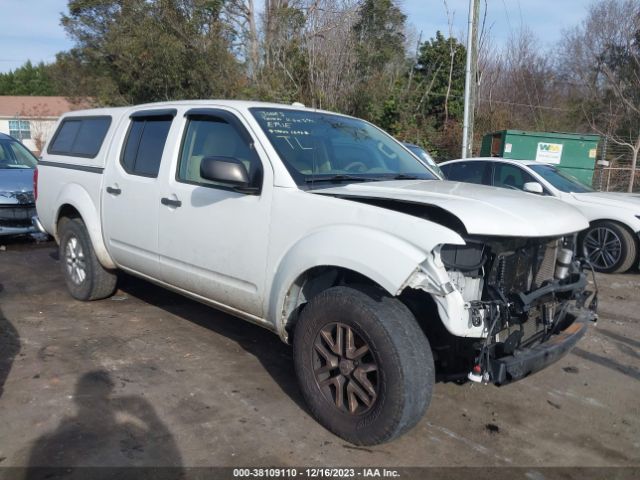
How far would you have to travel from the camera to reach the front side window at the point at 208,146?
12.9 feet

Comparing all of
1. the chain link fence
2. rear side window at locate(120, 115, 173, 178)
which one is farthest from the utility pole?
rear side window at locate(120, 115, 173, 178)

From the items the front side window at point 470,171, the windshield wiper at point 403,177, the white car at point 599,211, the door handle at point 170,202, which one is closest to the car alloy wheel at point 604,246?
the white car at point 599,211

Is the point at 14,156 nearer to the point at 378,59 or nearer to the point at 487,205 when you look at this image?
the point at 487,205

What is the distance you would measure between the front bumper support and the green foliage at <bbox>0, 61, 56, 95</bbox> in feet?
203

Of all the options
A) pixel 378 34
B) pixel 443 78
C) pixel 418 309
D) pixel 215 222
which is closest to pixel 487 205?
pixel 418 309

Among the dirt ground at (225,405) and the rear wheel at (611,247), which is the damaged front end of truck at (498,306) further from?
the rear wheel at (611,247)

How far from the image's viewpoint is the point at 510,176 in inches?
338

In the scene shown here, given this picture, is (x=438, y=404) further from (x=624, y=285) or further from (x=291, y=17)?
(x=291, y=17)

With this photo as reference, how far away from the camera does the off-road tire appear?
5379 millimetres

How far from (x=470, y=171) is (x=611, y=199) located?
2.16 metres

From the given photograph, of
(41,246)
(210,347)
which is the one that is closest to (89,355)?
(210,347)

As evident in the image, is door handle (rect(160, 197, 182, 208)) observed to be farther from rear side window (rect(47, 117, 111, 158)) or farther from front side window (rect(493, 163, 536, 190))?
front side window (rect(493, 163, 536, 190))

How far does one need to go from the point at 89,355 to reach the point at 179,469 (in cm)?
180

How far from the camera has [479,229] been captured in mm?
2824
